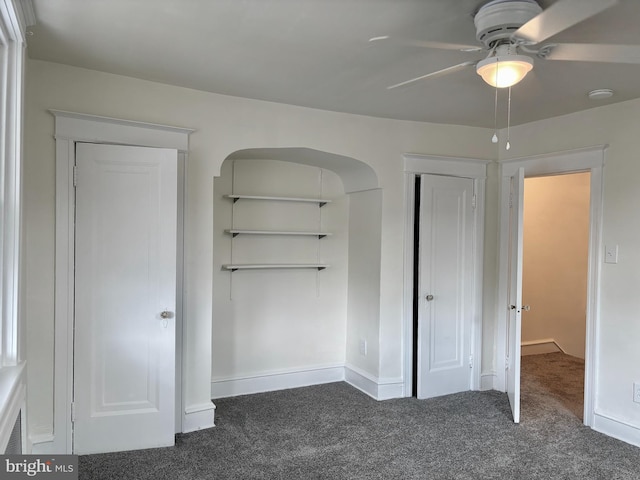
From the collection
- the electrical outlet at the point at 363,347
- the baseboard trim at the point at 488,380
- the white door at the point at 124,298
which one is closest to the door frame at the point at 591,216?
the baseboard trim at the point at 488,380

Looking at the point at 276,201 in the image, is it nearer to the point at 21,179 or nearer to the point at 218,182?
the point at 218,182

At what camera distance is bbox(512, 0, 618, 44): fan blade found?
140 cm

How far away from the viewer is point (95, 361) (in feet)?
9.31

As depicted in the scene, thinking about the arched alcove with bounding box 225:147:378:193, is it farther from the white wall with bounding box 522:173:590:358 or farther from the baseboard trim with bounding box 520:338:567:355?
the baseboard trim with bounding box 520:338:567:355

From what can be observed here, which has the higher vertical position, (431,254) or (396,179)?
(396,179)

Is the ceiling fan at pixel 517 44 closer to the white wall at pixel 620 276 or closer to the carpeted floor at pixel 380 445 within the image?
the white wall at pixel 620 276

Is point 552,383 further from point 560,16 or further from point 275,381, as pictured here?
point 560,16

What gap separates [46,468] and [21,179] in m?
1.39

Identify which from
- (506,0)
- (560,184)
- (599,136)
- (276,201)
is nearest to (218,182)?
(276,201)

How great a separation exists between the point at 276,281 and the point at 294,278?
18cm

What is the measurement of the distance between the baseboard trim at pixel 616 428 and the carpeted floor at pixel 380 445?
0.07 meters

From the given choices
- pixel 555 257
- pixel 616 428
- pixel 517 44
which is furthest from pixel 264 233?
pixel 555 257

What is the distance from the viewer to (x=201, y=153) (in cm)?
324

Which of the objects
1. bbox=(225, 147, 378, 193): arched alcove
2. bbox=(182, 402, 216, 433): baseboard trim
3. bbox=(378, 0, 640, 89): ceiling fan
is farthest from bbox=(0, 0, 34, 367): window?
bbox=(225, 147, 378, 193): arched alcove
